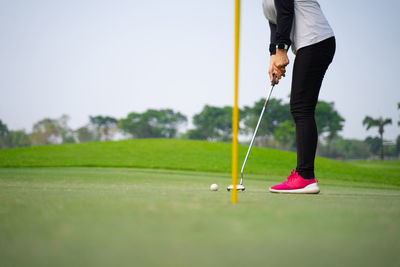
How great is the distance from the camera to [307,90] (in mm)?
3045

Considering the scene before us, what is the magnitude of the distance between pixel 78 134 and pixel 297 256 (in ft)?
277

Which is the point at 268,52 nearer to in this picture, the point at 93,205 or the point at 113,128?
the point at 93,205

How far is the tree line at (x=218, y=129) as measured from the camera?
205 feet

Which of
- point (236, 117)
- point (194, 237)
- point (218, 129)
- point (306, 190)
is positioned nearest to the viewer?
point (194, 237)

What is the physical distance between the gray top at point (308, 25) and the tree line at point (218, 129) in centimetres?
5636

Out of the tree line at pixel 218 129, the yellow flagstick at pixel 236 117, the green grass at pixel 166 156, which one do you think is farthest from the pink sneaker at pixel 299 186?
the tree line at pixel 218 129

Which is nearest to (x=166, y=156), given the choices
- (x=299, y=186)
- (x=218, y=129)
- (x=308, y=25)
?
(x=299, y=186)

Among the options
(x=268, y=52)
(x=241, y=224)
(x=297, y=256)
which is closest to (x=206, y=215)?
(x=241, y=224)

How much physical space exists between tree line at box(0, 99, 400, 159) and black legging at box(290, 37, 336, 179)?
185ft

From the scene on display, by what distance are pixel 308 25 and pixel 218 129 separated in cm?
7719

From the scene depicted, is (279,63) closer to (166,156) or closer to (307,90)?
(307,90)

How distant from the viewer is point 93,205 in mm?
1729

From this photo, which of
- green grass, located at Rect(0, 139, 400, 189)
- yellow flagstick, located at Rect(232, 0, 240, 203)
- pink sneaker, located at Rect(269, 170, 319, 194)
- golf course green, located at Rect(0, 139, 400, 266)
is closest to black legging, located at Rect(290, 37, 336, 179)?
pink sneaker, located at Rect(269, 170, 319, 194)

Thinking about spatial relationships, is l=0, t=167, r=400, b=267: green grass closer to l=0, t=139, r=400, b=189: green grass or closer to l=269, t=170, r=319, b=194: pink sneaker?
l=269, t=170, r=319, b=194: pink sneaker
